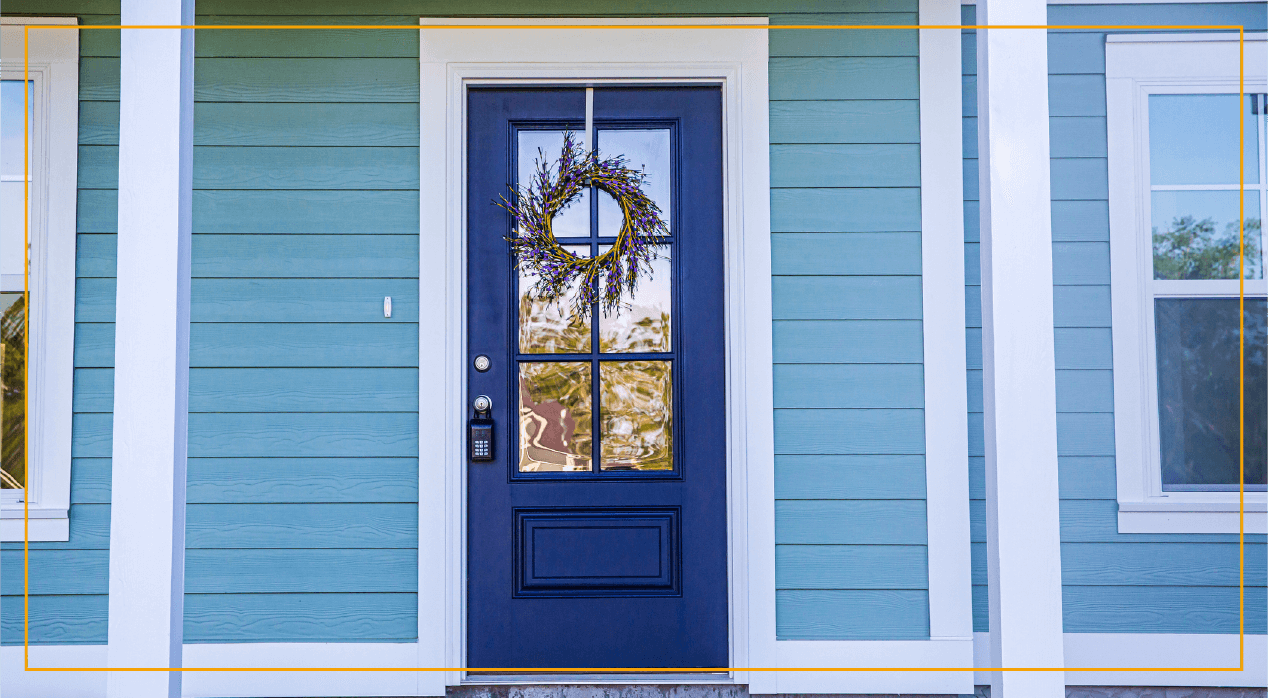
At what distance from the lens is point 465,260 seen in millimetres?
2242

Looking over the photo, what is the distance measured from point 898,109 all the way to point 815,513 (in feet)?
3.94

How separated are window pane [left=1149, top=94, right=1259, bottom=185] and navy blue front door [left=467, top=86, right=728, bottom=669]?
51.2 inches

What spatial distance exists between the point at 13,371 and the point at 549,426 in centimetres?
154

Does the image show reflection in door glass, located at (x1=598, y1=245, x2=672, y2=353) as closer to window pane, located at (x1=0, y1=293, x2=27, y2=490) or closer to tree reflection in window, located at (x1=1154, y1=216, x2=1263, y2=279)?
tree reflection in window, located at (x1=1154, y1=216, x2=1263, y2=279)

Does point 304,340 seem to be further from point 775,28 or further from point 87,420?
point 775,28

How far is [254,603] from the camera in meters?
2.20

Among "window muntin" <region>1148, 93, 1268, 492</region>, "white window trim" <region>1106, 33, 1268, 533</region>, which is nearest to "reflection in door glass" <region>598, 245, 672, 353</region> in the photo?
"white window trim" <region>1106, 33, 1268, 533</region>

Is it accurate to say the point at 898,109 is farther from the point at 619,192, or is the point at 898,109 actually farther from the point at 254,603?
the point at 254,603

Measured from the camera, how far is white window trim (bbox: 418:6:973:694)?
219cm

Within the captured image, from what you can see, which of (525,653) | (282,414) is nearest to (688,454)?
(525,653)

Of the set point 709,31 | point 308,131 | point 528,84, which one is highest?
point 709,31

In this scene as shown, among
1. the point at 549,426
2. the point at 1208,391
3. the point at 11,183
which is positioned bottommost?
the point at 549,426

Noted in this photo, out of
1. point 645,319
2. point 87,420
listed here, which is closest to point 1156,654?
point 645,319

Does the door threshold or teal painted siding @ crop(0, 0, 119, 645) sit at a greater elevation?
teal painted siding @ crop(0, 0, 119, 645)
